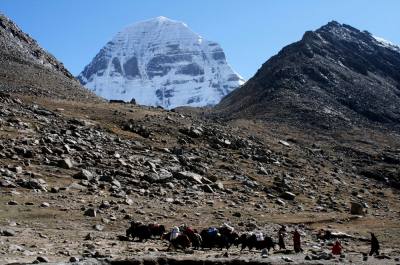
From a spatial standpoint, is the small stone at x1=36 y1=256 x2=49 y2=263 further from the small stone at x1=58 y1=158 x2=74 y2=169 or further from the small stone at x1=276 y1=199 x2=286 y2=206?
the small stone at x1=276 y1=199 x2=286 y2=206

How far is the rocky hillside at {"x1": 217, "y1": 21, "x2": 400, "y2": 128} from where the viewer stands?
9238 cm

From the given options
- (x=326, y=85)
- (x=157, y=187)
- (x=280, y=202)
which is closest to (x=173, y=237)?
(x=157, y=187)

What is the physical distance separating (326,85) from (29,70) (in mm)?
54934

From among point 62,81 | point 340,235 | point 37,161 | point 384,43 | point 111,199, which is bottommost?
point 340,235

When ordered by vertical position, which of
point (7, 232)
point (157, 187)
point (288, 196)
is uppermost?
point (157, 187)

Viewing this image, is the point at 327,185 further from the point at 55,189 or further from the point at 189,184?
the point at 55,189

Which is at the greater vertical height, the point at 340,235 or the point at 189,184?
the point at 189,184

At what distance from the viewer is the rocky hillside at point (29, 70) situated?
6150cm

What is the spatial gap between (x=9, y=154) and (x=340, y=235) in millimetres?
18334

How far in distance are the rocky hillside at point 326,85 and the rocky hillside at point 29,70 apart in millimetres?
28620

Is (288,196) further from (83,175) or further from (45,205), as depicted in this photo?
(45,205)

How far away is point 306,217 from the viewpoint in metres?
36.4

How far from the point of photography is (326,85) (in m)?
106

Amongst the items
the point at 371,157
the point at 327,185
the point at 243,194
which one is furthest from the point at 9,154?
the point at 371,157
